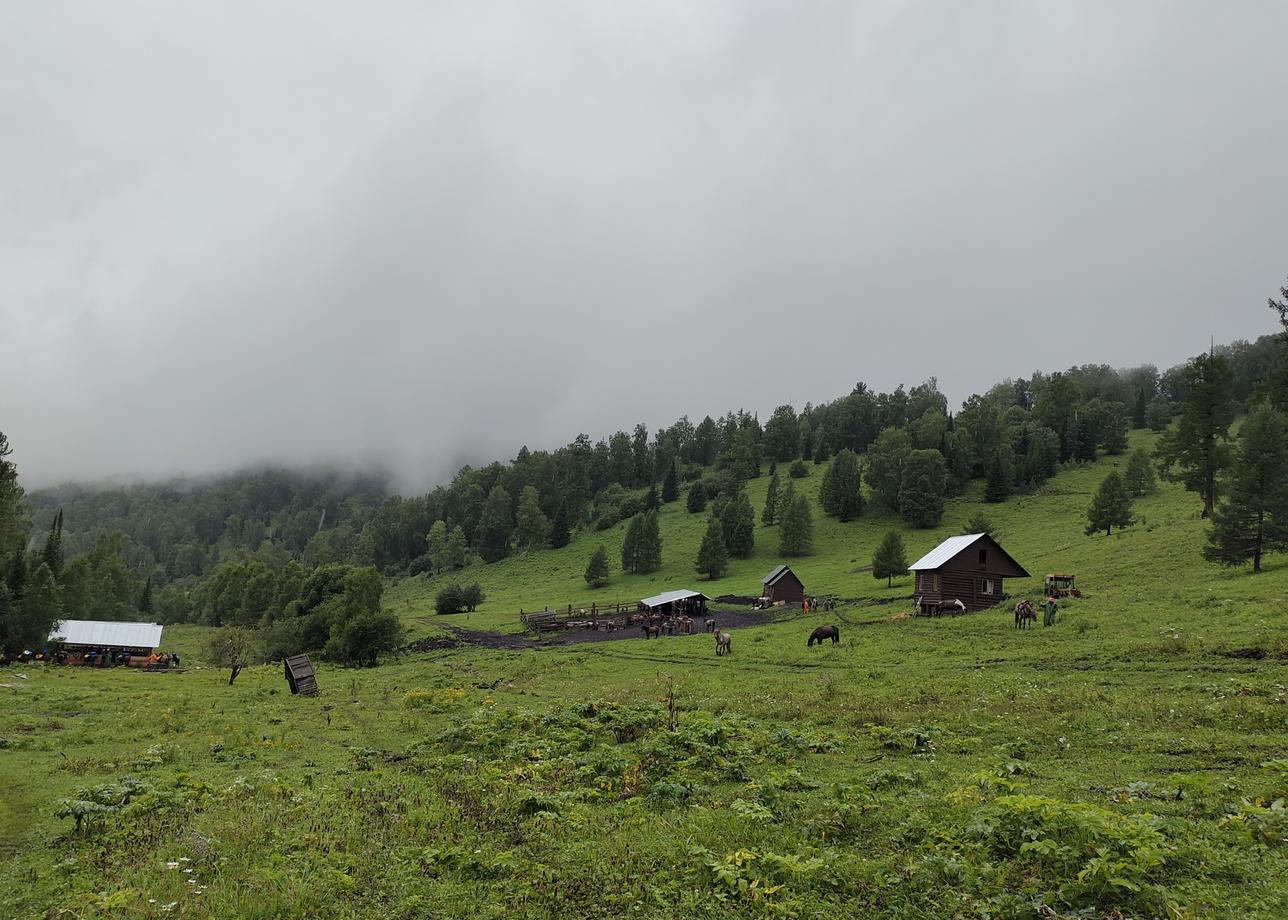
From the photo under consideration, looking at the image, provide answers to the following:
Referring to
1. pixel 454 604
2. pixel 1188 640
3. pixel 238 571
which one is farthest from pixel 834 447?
pixel 1188 640

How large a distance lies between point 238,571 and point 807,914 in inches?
5723

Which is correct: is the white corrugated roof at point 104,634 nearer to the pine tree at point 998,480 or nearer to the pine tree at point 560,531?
the pine tree at point 560,531

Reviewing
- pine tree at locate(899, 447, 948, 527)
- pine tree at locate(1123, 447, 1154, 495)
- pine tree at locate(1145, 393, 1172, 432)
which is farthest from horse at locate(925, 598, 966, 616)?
pine tree at locate(1145, 393, 1172, 432)

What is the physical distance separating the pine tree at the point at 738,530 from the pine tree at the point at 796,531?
666cm

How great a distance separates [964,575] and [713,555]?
172 feet

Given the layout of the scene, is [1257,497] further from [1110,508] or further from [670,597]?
[670,597]

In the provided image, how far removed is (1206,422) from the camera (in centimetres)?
6250

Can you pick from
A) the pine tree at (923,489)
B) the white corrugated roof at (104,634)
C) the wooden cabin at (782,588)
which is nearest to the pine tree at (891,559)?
the wooden cabin at (782,588)

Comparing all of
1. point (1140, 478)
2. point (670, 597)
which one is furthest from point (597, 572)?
point (1140, 478)

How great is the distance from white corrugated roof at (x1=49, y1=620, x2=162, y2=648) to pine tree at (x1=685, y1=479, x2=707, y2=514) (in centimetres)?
10233

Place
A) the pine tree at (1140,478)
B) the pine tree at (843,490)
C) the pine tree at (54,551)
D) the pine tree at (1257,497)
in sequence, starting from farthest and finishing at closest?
the pine tree at (843,490)
the pine tree at (1140,478)
the pine tree at (54,551)
the pine tree at (1257,497)

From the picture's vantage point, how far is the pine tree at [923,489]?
114m

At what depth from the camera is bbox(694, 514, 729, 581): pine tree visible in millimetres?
103875

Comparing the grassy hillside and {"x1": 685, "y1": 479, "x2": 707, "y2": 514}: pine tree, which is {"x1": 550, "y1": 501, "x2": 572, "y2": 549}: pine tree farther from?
the grassy hillside
